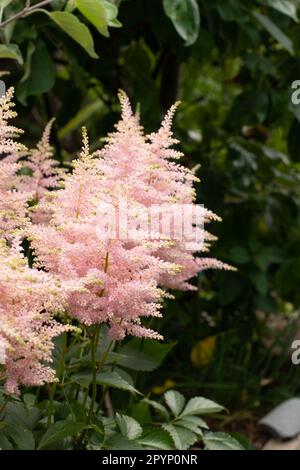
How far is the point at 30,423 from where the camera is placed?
5.36 ft

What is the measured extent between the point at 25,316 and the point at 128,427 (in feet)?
1.80

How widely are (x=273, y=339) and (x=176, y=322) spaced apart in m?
0.59

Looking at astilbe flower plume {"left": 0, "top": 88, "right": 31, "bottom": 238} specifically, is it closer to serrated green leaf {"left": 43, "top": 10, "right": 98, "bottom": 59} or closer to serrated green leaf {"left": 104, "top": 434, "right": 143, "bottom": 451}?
serrated green leaf {"left": 43, "top": 10, "right": 98, "bottom": 59}

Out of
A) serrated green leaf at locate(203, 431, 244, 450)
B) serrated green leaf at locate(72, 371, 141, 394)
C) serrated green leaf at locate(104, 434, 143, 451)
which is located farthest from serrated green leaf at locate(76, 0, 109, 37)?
serrated green leaf at locate(203, 431, 244, 450)

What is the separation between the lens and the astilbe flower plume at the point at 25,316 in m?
1.26

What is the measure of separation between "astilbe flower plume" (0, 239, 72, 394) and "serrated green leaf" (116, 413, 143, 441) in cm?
42

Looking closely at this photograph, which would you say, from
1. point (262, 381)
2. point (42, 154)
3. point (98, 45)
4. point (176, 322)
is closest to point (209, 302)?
point (176, 322)

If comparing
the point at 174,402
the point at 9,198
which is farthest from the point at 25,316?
the point at 174,402

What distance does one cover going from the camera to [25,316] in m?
1.27

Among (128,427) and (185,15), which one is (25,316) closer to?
(128,427)

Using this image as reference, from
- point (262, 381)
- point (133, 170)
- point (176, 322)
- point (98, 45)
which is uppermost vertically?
point (98, 45)

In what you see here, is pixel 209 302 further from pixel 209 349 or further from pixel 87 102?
pixel 87 102

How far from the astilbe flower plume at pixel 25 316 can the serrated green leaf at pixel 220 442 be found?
68 centimetres

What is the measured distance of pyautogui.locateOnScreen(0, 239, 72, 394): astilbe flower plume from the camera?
4.12 feet
